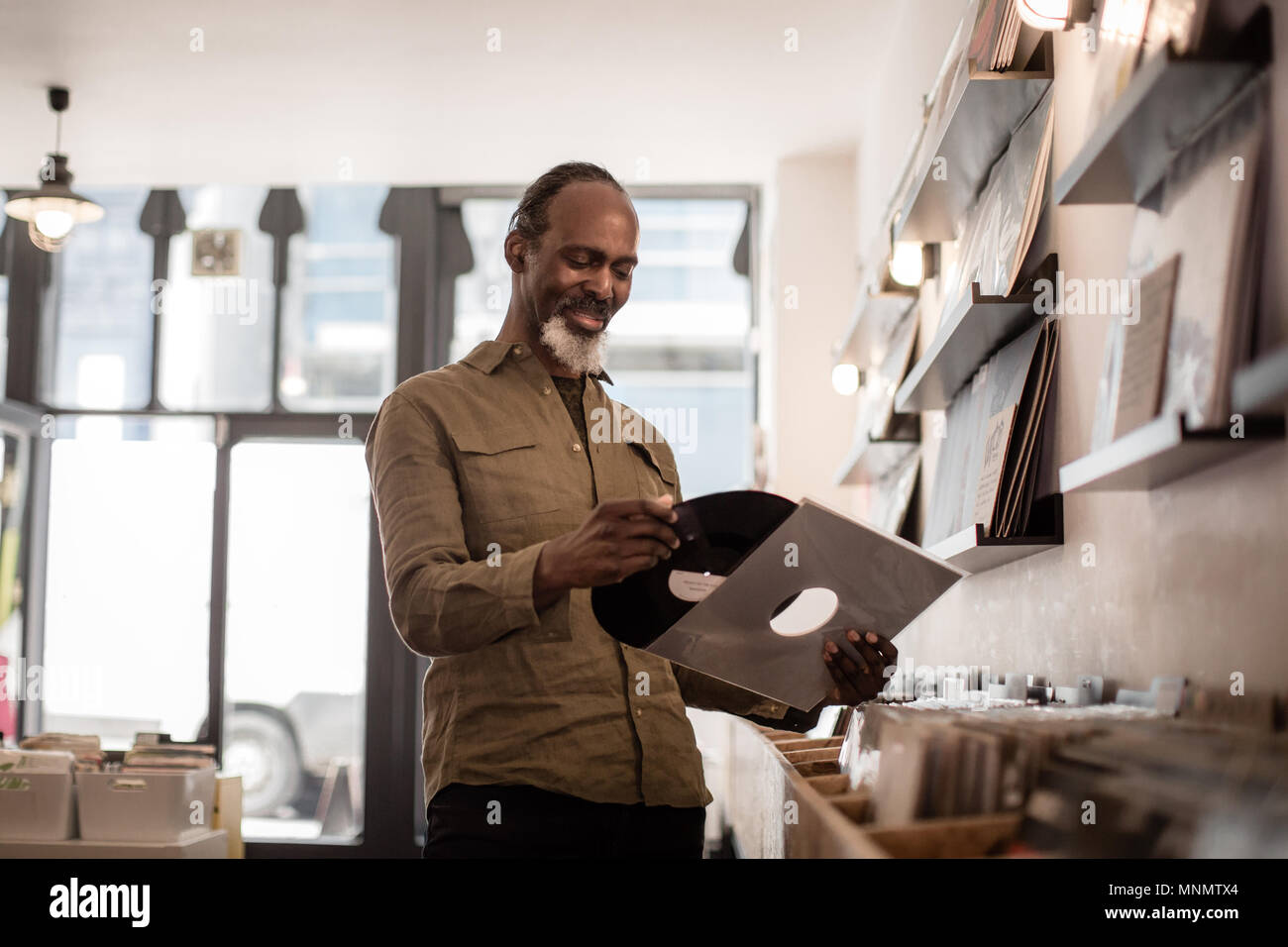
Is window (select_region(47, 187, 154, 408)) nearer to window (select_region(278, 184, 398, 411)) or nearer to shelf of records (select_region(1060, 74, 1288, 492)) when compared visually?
window (select_region(278, 184, 398, 411))

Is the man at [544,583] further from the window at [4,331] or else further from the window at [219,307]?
the window at [4,331]

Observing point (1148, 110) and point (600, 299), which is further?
point (600, 299)

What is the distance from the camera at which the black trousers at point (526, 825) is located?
148cm

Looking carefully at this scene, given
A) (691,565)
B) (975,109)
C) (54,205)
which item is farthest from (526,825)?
(54,205)

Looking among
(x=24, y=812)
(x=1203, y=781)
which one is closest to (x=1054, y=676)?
(x=1203, y=781)

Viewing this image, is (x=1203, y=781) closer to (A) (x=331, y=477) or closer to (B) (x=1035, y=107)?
(B) (x=1035, y=107)

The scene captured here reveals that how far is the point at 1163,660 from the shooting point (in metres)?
1.47

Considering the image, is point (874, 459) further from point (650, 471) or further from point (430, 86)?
point (430, 86)

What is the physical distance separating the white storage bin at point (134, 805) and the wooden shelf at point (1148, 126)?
3.31 m

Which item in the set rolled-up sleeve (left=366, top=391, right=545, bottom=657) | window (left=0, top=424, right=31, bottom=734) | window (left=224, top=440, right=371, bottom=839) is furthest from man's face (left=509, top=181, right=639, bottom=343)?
window (left=0, top=424, right=31, bottom=734)

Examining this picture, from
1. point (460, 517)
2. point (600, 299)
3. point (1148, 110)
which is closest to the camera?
point (1148, 110)

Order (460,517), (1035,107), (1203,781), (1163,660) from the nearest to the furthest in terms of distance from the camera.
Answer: (1203,781), (1163,660), (460,517), (1035,107)

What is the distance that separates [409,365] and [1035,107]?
458 cm

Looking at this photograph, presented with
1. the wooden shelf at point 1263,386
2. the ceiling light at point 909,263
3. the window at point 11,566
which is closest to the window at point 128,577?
the window at point 11,566
